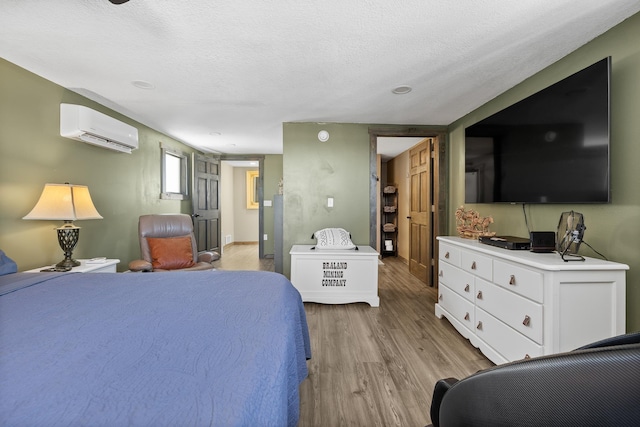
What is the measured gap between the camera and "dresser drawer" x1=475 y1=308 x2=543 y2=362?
1.72m

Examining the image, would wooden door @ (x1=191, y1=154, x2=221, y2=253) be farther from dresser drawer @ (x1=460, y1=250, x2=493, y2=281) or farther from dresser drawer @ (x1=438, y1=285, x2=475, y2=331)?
dresser drawer @ (x1=460, y1=250, x2=493, y2=281)

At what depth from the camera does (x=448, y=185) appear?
3871mm

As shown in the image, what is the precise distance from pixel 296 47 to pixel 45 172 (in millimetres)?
2497

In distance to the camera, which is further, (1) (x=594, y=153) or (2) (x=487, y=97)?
(2) (x=487, y=97)

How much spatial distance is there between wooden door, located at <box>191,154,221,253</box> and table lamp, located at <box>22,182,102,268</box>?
9.05ft

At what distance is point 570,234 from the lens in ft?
5.57

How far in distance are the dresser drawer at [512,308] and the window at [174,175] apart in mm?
4432

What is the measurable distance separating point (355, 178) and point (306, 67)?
1837 millimetres

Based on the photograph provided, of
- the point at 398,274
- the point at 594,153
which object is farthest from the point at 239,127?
the point at 594,153

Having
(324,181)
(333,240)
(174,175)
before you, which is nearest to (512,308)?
(333,240)

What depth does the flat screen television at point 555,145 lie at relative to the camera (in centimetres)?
170

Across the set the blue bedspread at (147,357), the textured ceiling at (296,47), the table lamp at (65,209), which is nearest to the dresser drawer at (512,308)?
the blue bedspread at (147,357)

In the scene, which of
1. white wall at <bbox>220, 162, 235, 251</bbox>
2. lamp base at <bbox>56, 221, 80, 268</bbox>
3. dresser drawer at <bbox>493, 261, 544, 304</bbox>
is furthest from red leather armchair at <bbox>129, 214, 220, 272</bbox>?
white wall at <bbox>220, 162, 235, 251</bbox>

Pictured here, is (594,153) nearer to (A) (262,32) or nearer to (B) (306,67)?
(B) (306,67)
